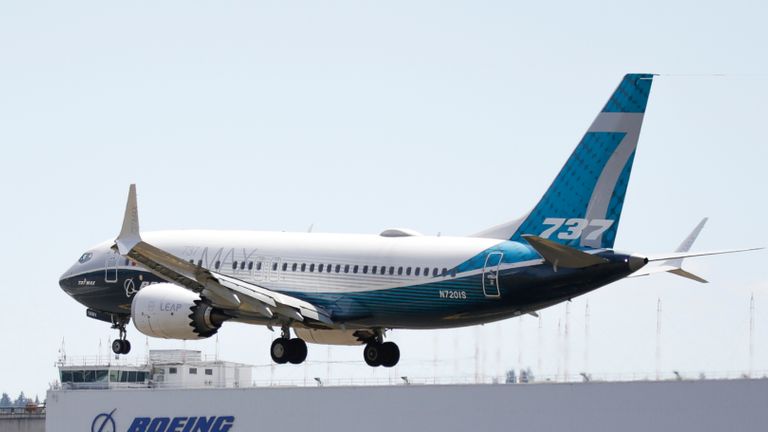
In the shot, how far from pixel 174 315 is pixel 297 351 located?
5700 mm

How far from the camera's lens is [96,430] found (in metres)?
80.3

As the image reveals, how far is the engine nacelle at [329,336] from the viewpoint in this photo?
85.9 m

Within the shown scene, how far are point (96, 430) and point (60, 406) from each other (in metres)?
2.62

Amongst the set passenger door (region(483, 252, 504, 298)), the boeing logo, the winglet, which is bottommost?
the boeing logo

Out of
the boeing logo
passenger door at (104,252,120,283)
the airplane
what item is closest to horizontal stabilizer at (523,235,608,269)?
the airplane

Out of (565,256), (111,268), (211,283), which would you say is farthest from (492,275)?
(111,268)

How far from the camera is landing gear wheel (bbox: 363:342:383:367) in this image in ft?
277

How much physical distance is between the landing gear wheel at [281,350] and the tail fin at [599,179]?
12627mm

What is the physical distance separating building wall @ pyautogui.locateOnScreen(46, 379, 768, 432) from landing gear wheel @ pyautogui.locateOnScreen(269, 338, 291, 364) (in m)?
6.13

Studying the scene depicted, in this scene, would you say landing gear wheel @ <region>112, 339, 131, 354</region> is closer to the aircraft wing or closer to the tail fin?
the aircraft wing

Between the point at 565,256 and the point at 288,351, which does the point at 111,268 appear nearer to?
the point at 288,351

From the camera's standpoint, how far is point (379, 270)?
80125mm

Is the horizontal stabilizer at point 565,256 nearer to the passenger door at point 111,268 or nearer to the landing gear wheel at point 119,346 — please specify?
the passenger door at point 111,268

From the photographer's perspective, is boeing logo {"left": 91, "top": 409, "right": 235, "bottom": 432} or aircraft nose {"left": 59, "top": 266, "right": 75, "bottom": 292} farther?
aircraft nose {"left": 59, "top": 266, "right": 75, "bottom": 292}
